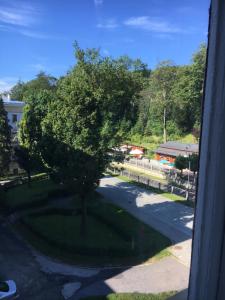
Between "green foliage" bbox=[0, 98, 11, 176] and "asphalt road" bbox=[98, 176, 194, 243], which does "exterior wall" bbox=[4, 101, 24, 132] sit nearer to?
"green foliage" bbox=[0, 98, 11, 176]

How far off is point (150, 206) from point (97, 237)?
143cm

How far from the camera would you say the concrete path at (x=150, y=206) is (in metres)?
3.96

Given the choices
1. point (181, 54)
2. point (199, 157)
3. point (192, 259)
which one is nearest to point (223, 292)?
point (192, 259)

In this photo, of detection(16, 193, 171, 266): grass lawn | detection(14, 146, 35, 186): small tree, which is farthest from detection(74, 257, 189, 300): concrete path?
detection(14, 146, 35, 186): small tree

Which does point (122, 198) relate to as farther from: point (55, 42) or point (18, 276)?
point (55, 42)

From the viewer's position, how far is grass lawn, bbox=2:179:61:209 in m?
5.73

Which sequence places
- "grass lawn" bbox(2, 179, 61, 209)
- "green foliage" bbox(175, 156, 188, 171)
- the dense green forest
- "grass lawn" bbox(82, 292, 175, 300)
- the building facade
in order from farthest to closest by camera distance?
"grass lawn" bbox(2, 179, 61, 209)
"grass lawn" bbox(82, 292, 175, 300)
"green foliage" bbox(175, 156, 188, 171)
the building facade
the dense green forest

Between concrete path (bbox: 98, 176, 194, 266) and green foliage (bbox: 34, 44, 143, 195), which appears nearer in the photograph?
green foliage (bbox: 34, 44, 143, 195)

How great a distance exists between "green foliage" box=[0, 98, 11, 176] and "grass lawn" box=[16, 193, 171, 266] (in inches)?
67.2

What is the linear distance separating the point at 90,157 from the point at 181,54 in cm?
294

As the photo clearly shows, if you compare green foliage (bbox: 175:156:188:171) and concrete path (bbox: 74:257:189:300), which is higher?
green foliage (bbox: 175:156:188:171)

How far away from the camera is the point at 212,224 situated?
0.41 m

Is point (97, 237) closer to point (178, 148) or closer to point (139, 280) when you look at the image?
point (139, 280)

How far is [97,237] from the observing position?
4184 mm
